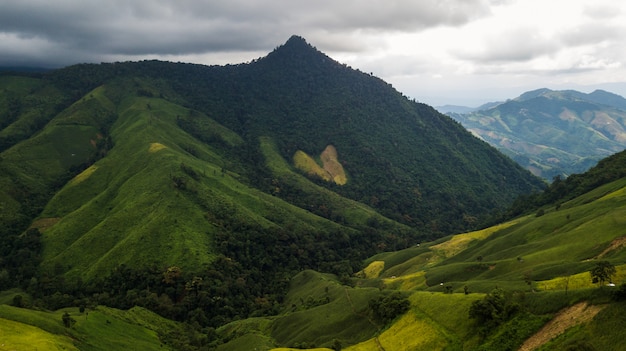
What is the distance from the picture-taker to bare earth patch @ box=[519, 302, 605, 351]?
59706mm

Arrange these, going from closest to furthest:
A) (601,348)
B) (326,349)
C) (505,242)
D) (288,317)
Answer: (601,348), (326,349), (288,317), (505,242)

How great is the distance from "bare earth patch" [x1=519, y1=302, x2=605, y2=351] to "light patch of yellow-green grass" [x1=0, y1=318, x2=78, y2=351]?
8983 cm

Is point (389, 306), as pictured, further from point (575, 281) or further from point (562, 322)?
point (562, 322)

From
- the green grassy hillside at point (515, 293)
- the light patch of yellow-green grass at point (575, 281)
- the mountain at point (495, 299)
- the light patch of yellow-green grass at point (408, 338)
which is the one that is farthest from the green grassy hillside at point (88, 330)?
the light patch of yellow-green grass at point (575, 281)

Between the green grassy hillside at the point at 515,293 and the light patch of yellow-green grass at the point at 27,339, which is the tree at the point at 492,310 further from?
the light patch of yellow-green grass at the point at 27,339

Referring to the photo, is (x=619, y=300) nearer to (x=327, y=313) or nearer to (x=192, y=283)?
(x=327, y=313)

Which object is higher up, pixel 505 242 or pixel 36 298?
pixel 505 242

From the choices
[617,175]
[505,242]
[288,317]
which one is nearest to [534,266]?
[505,242]

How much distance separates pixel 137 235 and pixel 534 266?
16282cm

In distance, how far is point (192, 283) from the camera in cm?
16938

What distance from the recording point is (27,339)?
280 feet

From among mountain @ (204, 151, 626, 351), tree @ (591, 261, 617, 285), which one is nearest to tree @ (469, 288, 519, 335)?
mountain @ (204, 151, 626, 351)

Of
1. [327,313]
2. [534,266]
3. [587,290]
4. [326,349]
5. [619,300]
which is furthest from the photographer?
[327,313]

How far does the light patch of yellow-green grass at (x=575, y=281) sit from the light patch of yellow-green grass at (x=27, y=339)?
101395mm
